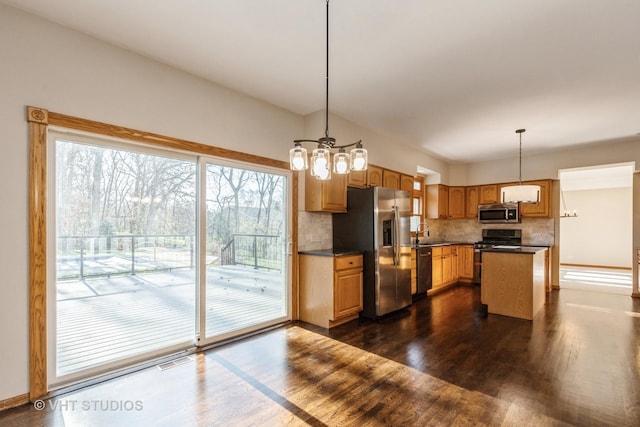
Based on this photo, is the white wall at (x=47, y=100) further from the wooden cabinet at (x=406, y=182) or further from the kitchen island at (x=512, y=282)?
the kitchen island at (x=512, y=282)

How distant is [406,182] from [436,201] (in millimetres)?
1541

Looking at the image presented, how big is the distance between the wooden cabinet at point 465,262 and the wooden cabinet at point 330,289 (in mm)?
3539

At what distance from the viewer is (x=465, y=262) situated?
261 inches

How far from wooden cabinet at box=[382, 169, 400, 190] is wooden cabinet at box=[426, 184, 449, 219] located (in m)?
1.82

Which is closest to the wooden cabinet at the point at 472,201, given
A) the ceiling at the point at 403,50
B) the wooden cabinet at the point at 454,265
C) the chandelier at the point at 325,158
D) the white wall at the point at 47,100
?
the wooden cabinet at the point at 454,265

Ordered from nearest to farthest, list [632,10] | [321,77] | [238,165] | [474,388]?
[632,10] < [474,388] < [321,77] < [238,165]

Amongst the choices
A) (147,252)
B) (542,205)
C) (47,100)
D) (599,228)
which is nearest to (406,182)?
(542,205)

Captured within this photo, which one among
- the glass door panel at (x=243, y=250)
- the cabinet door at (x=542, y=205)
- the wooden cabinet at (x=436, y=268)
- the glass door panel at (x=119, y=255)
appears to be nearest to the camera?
the glass door panel at (x=119, y=255)

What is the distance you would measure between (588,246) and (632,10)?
9163 millimetres

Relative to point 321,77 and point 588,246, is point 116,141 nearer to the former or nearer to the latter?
point 321,77

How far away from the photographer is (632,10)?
2100 mm

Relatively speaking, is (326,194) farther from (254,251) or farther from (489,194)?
(489,194)

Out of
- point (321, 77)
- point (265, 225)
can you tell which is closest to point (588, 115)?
point (321, 77)

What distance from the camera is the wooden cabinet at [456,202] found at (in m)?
7.04
